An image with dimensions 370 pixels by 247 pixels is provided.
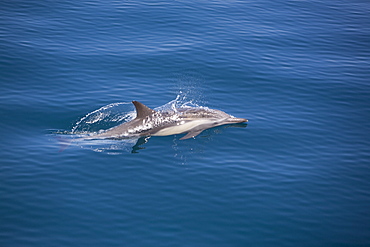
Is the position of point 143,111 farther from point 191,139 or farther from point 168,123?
point 191,139

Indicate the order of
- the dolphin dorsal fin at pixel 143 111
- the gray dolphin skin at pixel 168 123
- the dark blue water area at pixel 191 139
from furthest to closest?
the gray dolphin skin at pixel 168 123, the dolphin dorsal fin at pixel 143 111, the dark blue water area at pixel 191 139

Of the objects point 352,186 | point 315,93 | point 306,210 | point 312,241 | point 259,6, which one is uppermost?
point 259,6

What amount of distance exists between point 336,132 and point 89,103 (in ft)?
36.4

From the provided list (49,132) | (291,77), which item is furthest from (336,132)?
(49,132)

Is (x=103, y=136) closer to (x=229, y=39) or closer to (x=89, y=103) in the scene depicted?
(x=89, y=103)

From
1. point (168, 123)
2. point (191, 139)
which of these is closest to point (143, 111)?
point (168, 123)

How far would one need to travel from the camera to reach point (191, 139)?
19.6 meters

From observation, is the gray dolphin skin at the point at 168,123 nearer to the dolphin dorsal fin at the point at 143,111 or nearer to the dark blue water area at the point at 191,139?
the dolphin dorsal fin at the point at 143,111

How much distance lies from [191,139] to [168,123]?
1.16 metres

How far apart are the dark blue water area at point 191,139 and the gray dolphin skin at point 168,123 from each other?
1.14 ft

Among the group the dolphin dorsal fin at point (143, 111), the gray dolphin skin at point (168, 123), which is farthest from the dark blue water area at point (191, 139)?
the dolphin dorsal fin at point (143, 111)

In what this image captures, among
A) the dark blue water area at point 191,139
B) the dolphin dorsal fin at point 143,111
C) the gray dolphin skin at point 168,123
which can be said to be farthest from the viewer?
the gray dolphin skin at point 168,123

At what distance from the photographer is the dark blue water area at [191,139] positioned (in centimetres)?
1467

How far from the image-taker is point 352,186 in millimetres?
17125
